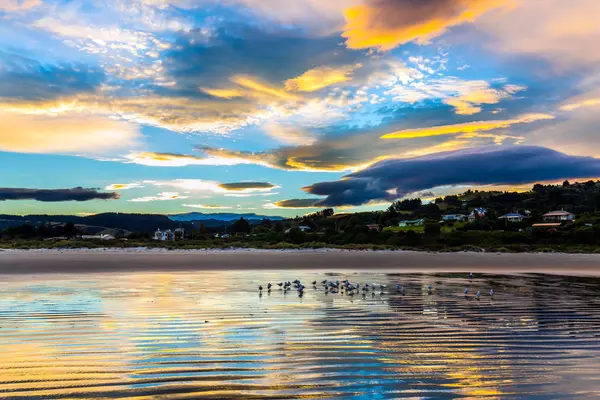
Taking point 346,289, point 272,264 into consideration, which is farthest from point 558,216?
point 346,289

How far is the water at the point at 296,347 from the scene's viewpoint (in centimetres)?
670

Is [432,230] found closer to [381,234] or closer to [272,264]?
[381,234]

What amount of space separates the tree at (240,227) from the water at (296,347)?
83.3 metres

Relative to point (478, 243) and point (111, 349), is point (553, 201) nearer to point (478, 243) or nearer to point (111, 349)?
point (478, 243)

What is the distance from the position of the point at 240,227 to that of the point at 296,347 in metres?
93.1

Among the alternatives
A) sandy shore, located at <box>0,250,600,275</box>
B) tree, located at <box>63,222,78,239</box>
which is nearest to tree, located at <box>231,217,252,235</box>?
tree, located at <box>63,222,78,239</box>

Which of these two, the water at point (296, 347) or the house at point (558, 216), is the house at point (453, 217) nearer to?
the house at point (558, 216)

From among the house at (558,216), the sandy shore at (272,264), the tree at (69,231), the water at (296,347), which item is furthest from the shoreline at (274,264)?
the house at (558,216)

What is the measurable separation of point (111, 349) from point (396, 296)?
11.3 m

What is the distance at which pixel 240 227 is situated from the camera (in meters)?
101

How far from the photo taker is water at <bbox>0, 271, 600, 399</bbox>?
6.70 meters

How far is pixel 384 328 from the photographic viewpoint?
37.3 feet

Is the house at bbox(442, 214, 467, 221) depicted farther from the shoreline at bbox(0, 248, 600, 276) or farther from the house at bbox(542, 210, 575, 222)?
the shoreline at bbox(0, 248, 600, 276)

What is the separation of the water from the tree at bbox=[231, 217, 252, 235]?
8327cm
